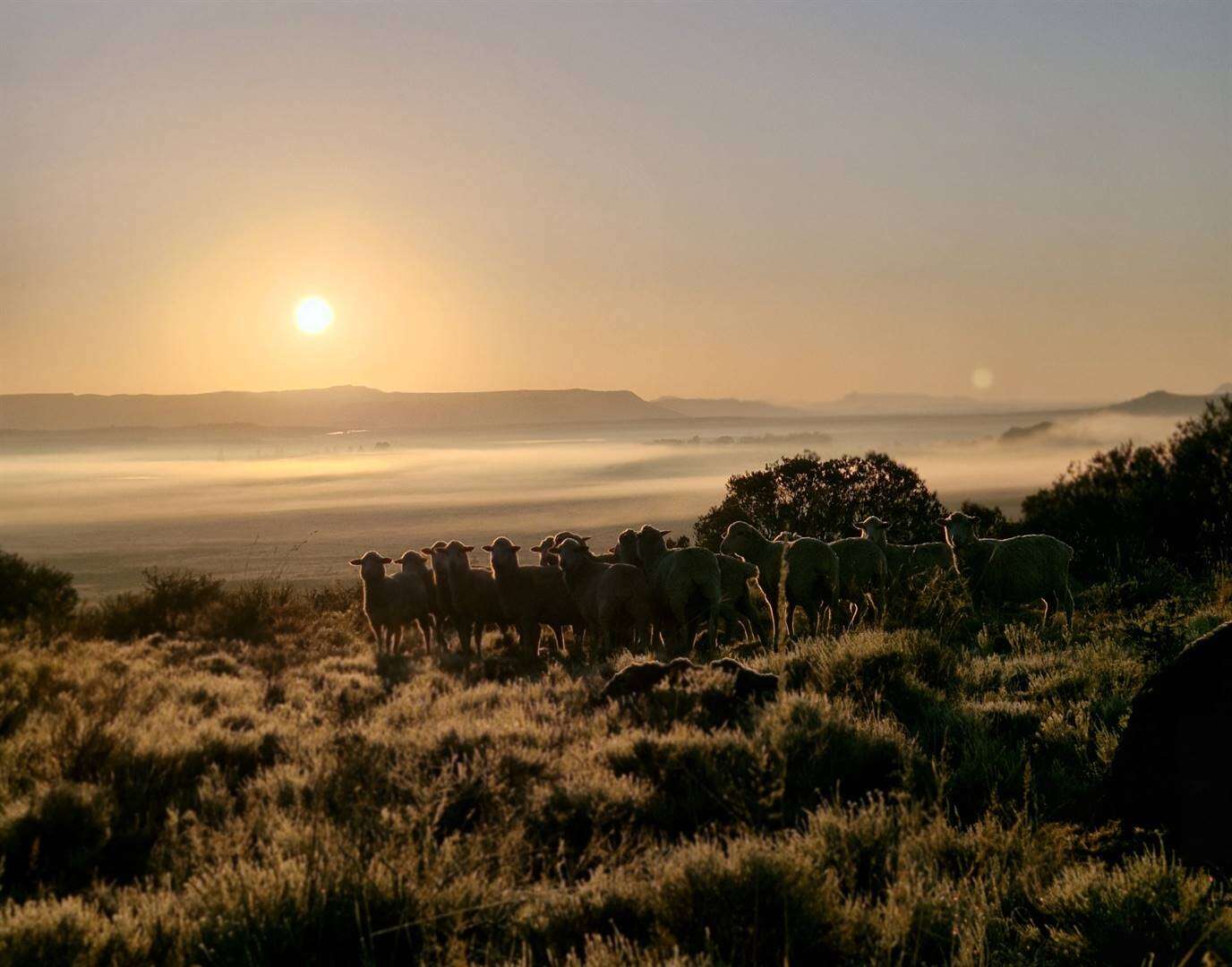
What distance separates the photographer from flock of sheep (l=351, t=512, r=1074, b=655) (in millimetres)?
14008

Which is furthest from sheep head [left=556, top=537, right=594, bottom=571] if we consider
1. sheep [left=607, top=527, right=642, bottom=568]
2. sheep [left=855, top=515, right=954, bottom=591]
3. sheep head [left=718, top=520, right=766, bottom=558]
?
sheep [left=855, top=515, right=954, bottom=591]

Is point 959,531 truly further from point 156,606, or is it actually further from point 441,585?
point 156,606

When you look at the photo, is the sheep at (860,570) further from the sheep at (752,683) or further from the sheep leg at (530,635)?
the sheep at (752,683)

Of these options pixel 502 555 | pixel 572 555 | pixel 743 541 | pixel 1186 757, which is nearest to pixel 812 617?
pixel 743 541

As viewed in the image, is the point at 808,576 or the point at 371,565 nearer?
the point at 808,576

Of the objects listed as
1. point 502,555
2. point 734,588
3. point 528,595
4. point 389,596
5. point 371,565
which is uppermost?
point 502,555

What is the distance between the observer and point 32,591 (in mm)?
21422

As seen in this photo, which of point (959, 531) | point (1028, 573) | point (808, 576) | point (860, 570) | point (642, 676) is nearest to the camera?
point (642, 676)

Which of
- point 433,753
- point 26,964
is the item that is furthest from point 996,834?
point 26,964

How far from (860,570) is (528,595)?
528cm

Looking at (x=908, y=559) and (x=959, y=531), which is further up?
(x=959, y=531)

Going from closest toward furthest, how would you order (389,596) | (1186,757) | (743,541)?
(1186,757) → (743,541) → (389,596)

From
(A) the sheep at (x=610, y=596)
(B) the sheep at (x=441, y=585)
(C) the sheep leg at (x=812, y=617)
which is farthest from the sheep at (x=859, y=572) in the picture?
(B) the sheep at (x=441, y=585)

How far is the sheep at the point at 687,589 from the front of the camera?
13.7 metres
